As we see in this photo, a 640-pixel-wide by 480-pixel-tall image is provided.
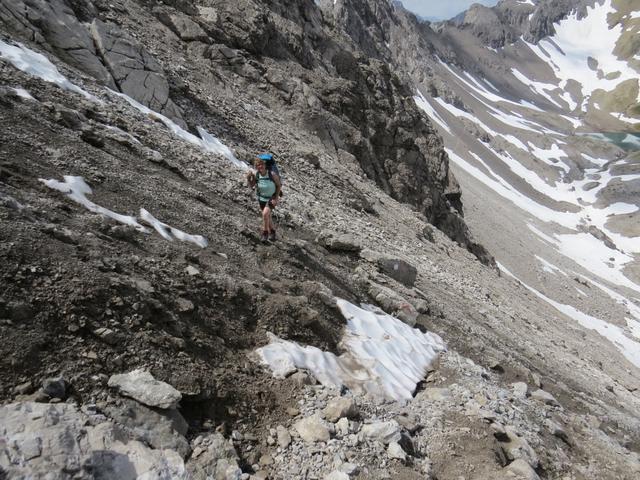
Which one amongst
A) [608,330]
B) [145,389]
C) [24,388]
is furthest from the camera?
[608,330]

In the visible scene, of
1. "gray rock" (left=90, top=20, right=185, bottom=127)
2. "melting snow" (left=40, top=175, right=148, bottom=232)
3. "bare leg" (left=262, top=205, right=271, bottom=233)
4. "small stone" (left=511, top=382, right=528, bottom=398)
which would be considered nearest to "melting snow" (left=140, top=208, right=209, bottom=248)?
"melting snow" (left=40, top=175, right=148, bottom=232)

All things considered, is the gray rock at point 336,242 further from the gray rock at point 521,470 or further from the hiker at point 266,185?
the gray rock at point 521,470

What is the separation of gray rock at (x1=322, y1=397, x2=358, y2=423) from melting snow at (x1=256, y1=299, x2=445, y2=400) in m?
0.57

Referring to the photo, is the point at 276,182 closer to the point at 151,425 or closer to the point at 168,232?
the point at 168,232

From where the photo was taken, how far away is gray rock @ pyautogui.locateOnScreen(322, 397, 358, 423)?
19.5 ft

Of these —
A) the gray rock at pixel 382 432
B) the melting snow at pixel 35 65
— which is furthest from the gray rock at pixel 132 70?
the gray rock at pixel 382 432

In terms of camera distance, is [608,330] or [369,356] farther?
[608,330]

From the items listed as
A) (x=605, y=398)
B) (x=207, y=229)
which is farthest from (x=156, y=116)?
(x=605, y=398)

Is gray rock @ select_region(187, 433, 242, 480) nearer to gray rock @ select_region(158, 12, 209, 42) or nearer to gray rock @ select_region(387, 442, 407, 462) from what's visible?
gray rock @ select_region(387, 442, 407, 462)

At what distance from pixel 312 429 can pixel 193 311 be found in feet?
7.87

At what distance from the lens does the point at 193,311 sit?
656cm

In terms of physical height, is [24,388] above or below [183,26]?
below

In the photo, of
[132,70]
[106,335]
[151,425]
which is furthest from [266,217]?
[132,70]

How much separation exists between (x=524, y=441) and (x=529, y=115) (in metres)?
191
